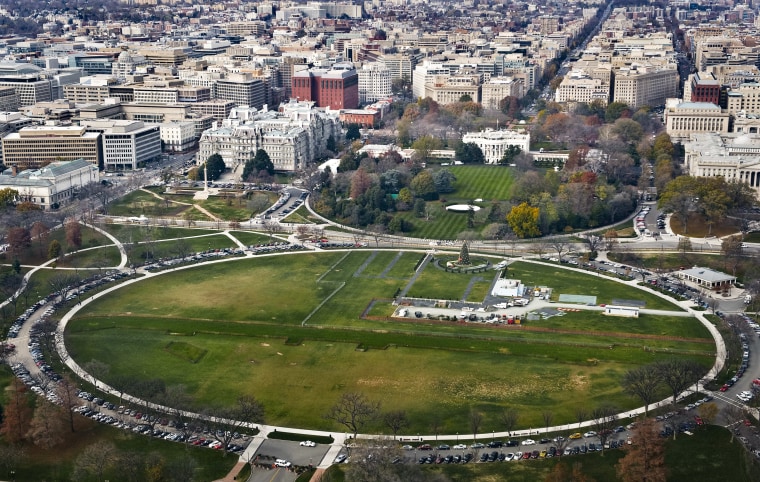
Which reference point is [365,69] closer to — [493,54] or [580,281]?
[493,54]

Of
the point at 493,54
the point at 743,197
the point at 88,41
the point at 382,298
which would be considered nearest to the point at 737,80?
the point at 493,54

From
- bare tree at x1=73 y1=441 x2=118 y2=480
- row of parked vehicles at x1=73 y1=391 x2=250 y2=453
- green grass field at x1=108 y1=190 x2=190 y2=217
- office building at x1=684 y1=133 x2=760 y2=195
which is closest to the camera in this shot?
bare tree at x1=73 y1=441 x2=118 y2=480

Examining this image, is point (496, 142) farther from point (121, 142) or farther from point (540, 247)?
point (121, 142)

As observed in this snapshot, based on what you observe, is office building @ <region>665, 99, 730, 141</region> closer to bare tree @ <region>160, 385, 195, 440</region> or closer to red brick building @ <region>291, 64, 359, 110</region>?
red brick building @ <region>291, 64, 359, 110</region>

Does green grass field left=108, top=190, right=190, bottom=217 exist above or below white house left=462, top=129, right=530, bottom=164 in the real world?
below

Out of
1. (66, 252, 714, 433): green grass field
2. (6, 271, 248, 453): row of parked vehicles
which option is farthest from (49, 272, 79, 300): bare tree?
(6, 271, 248, 453): row of parked vehicles

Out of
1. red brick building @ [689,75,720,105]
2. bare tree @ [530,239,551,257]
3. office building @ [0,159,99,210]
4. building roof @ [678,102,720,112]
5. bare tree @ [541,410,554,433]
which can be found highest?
red brick building @ [689,75,720,105]

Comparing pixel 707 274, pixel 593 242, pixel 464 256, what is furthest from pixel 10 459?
pixel 593 242
